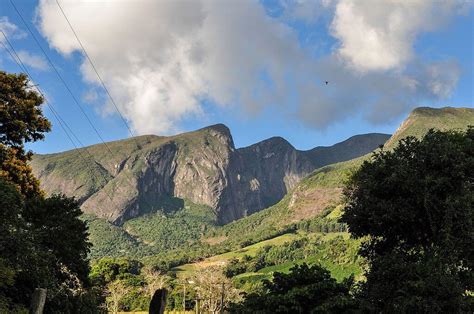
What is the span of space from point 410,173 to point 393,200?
162 cm

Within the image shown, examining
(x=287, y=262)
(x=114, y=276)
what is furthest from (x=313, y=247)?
(x=114, y=276)

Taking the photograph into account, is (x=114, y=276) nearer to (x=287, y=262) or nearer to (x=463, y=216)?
(x=463, y=216)

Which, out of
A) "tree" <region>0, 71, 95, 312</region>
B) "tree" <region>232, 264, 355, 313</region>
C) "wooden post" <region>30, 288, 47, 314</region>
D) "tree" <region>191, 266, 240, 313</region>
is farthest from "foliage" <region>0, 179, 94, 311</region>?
"tree" <region>191, 266, 240, 313</region>

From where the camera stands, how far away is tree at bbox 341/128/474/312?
1642cm

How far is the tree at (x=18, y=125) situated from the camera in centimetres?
2935

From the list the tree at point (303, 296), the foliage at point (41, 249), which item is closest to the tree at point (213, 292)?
the foliage at point (41, 249)

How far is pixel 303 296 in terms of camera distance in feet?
65.6

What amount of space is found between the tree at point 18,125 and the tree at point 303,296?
18.2 meters

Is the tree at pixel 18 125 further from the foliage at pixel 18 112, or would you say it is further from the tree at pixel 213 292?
the tree at pixel 213 292

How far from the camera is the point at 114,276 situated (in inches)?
2982

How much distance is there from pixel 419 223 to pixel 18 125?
26061mm

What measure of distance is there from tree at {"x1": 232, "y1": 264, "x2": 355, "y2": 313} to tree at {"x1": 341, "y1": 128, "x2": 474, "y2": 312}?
125 cm

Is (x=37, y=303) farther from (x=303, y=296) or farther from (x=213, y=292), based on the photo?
(x=213, y=292)

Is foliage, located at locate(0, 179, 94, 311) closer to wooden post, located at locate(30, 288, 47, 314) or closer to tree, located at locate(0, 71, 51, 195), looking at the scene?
tree, located at locate(0, 71, 51, 195)
